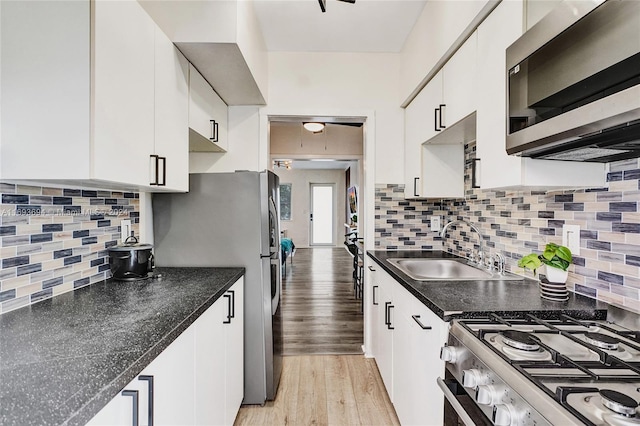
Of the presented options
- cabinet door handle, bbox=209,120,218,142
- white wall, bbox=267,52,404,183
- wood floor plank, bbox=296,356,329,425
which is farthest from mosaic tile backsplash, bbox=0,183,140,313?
white wall, bbox=267,52,404,183

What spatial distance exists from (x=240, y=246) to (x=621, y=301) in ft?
5.95

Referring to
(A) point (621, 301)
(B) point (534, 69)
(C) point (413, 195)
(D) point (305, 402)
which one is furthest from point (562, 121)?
(D) point (305, 402)

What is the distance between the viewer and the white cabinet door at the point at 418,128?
217cm

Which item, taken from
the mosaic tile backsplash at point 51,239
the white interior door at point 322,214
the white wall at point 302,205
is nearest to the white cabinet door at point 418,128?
the mosaic tile backsplash at point 51,239

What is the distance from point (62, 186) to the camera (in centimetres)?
138

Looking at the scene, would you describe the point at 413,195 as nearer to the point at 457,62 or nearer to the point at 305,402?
the point at 457,62

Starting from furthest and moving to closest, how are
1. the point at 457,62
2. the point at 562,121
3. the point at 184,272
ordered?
the point at 184,272, the point at 457,62, the point at 562,121

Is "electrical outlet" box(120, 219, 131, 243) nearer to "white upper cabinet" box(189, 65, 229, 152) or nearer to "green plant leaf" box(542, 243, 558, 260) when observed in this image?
"white upper cabinet" box(189, 65, 229, 152)

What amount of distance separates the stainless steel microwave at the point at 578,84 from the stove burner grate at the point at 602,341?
1.79ft

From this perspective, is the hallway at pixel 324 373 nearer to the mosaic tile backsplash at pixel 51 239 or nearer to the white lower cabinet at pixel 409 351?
the white lower cabinet at pixel 409 351

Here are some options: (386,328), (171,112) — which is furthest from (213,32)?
(386,328)

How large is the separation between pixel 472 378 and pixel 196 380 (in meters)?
1.01

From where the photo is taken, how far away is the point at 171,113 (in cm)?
170

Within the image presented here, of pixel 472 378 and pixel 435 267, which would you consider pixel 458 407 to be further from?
pixel 435 267
